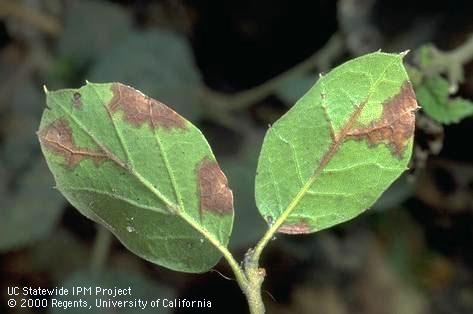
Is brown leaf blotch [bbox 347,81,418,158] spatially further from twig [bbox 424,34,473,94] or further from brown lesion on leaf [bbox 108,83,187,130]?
twig [bbox 424,34,473,94]

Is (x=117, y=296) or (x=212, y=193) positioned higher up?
(x=212, y=193)

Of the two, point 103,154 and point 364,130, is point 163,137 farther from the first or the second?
point 364,130

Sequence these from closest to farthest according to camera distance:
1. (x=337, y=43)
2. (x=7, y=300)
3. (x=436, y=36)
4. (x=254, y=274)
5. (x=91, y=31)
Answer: (x=254, y=274)
(x=436, y=36)
(x=337, y=43)
(x=91, y=31)
(x=7, y=300)

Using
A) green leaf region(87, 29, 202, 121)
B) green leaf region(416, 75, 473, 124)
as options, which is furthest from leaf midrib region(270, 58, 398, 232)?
green leaf region(87, 29, 202, 121)

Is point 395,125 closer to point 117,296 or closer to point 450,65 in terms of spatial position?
point 450,65

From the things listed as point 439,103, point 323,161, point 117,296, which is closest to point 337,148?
point 323,161

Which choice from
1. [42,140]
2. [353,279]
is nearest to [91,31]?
[353,279]
